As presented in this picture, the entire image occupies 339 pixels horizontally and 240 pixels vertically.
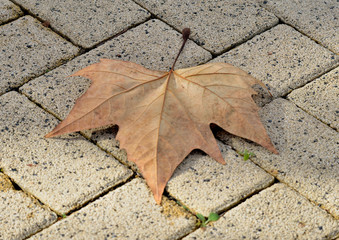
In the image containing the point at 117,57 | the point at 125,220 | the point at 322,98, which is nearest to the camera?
the point at 125,220

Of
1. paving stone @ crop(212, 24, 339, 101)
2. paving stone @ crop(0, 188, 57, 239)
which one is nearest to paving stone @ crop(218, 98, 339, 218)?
paving stone @ crop(212, 24, 339, 101)

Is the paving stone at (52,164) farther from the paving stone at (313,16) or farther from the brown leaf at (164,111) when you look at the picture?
the paving stone at (313,16)

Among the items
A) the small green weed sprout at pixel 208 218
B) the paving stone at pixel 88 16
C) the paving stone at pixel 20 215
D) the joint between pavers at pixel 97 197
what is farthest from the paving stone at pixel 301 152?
the paving stone at pixel 88 16

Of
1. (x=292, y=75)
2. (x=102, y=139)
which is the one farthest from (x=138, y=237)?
(x=292, y=75)

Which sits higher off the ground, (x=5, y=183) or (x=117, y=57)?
(x=117, y=57)

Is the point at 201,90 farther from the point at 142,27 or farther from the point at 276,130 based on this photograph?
the point at 142,27

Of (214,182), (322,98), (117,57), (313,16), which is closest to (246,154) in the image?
(214,182)

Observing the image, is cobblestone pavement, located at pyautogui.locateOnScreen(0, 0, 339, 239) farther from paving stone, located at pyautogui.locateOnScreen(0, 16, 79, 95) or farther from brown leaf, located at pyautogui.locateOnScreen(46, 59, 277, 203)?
brown leaf, located at pyautogui.locateOnScreen(46, 59, 277, 203)

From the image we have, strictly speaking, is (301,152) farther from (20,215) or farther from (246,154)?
(20,215)
